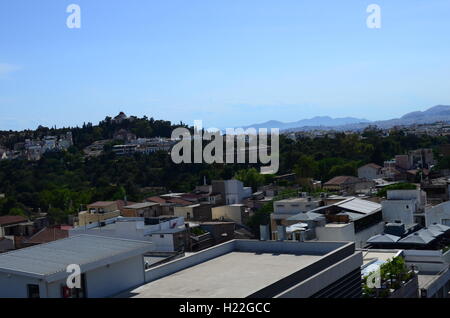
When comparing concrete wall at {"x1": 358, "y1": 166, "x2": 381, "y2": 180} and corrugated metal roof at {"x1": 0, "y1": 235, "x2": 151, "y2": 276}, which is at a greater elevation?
corrugated metal roof at {"x1": 0, "y1": 235, "x2": 151, "y2": 276}

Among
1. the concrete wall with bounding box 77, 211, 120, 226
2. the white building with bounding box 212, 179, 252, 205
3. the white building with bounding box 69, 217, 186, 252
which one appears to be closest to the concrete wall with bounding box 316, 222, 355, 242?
the white building with bounding box 69, 217, 186, 252

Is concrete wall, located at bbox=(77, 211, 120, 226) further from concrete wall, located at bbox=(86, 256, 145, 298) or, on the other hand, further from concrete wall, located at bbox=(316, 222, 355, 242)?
concrete wall, located at bbox=(86, 256, 145, 298)

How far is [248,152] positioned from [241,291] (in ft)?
169

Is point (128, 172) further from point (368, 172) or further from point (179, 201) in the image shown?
point (368, 172)

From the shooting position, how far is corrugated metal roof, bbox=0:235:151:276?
933 cm

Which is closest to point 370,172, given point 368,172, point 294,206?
point 368,172

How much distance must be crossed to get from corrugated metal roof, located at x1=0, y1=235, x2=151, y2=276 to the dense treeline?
26619 mm

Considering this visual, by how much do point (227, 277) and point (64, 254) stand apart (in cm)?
277

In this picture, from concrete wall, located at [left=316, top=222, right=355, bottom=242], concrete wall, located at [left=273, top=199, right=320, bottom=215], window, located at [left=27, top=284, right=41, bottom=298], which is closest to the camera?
window, located at [left=27, top=284, right=41, bottom=298]

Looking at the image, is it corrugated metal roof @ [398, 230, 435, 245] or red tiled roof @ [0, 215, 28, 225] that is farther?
red tiled roof @ [0, 215, 28, 225]

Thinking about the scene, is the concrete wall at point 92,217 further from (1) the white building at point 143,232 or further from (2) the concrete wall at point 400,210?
(2) the concrete wall at point 400,210

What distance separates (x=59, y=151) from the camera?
239ft
